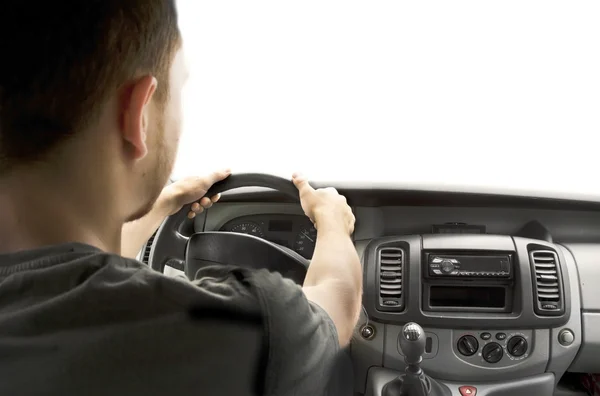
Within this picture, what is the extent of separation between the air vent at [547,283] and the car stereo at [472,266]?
84mm

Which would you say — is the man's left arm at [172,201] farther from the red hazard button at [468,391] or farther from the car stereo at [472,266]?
the red hazard button at [468,391]

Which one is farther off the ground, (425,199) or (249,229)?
(425,199)

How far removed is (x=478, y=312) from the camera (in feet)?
5.28

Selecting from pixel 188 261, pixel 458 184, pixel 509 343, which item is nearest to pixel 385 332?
pixel 509 343

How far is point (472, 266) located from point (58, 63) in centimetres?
127

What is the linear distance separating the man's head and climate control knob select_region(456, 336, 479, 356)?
3.77 feet

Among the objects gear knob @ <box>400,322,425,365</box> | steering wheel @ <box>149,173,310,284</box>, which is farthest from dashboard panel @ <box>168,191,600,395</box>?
steering wheel @ <box>149,173,310,284</box>

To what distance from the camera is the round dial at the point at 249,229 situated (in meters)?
1.82

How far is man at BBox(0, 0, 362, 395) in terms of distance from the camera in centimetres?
61

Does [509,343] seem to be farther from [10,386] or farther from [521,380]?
[10,386]

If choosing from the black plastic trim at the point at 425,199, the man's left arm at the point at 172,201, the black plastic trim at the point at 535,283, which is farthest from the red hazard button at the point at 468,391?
the man's left arm at the point at 172,201

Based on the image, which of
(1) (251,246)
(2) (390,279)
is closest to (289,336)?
(1) (251,246)

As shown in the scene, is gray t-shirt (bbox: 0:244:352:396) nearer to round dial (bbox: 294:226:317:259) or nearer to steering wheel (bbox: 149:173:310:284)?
steering wheel (bbox: 149:173:310:284)

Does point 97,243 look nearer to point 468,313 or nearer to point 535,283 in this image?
point 468,313
